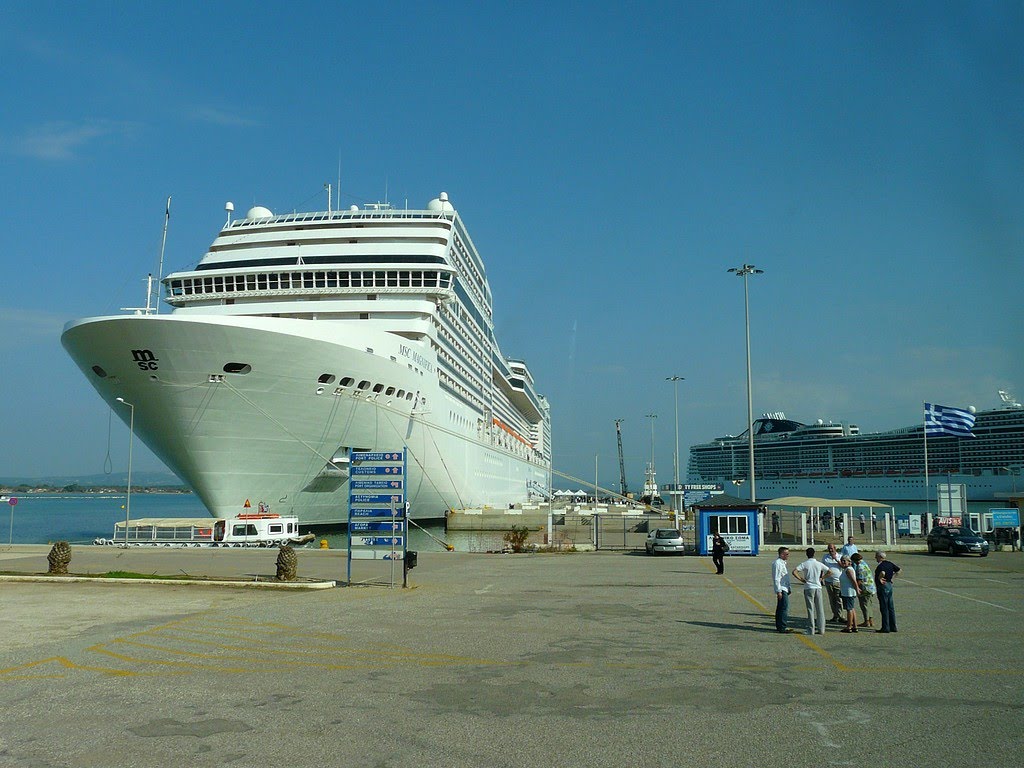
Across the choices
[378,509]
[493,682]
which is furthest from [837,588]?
[378,509]

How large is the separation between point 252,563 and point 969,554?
28.2 m

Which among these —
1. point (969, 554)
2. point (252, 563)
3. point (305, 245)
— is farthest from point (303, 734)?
point (305, 245)

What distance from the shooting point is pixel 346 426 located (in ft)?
113

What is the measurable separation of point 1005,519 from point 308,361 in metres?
33.8

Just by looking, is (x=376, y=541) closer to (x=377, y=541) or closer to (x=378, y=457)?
(x=377, y=541)

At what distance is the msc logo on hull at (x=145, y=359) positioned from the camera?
96.0 feet

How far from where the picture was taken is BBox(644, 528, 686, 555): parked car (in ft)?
108

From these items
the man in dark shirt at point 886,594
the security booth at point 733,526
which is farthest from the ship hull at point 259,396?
the man in dark shirt at point 886,594

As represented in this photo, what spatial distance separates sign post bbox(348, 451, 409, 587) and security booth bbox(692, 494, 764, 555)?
1658 centimetres

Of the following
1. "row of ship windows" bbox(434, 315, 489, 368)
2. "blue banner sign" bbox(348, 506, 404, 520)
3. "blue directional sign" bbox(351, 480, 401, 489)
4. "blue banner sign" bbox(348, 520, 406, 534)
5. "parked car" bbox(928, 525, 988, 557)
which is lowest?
"parked car" bbox(928, 525, 988, 557)

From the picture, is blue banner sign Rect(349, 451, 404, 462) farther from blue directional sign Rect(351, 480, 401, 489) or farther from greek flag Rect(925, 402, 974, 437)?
greek flag Rect(925, 402, 974, 437)

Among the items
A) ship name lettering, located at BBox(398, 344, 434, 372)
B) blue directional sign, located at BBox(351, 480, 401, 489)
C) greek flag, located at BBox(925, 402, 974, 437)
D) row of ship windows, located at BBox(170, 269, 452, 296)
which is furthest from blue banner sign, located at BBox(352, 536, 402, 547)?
greek flag, located at BBox(925, 402, 974, 437)

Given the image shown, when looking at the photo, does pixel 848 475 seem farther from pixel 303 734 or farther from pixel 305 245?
pixel 303 734

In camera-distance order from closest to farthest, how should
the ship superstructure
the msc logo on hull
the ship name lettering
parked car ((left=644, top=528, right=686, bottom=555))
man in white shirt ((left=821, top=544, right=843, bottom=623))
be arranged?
man in white shirt ((left=821, top=544, right=843, bottom=623)) → the msc logo on hull → parked car ((left=644, top=528, right=686, bottom=555)) → the ship name lettering → the ship superstructure
